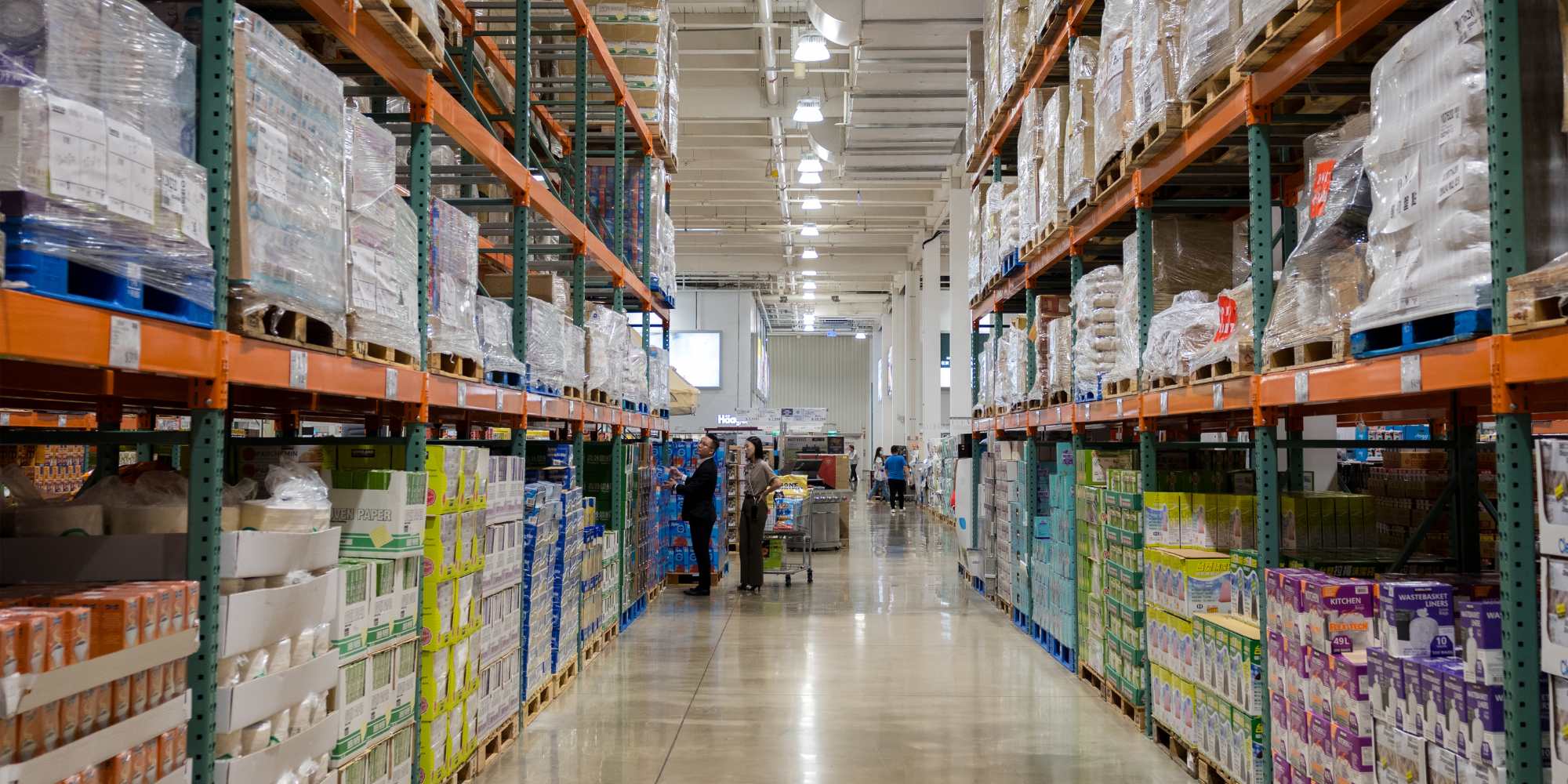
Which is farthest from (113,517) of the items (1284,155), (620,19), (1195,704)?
(620,19)

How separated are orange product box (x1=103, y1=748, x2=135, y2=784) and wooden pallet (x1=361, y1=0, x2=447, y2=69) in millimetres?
2738

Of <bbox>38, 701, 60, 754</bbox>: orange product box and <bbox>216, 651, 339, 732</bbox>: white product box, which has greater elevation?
<bbox>38, 701, 60, 754</bbox>: orange product box

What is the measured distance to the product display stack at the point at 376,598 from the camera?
3844mm

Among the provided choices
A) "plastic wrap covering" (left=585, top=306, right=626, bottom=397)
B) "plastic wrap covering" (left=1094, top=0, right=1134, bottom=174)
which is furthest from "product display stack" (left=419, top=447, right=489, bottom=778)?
"plastic wrap covering" (left=1094, top=0, right=1134, bottom=174)

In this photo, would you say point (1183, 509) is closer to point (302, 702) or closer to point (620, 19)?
point (302, 702)

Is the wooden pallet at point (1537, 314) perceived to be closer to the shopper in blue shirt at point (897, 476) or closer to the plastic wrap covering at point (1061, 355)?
the plastic wrap covering at point (1061, 355)

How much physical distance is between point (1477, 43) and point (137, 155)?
12.5 feet

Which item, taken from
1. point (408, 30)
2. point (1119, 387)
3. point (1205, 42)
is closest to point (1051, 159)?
point (1119, 387)

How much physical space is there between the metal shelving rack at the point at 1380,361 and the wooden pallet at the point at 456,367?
376 centimetres

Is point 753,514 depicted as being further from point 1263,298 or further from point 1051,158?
point 1263,298

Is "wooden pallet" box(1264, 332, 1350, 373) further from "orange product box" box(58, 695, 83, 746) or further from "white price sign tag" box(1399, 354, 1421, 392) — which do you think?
"orange product box" box(58, 695, 83, 746)

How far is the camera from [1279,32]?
4352 millimetres

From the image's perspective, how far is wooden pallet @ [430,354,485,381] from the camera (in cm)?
502

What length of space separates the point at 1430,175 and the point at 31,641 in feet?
13.4
